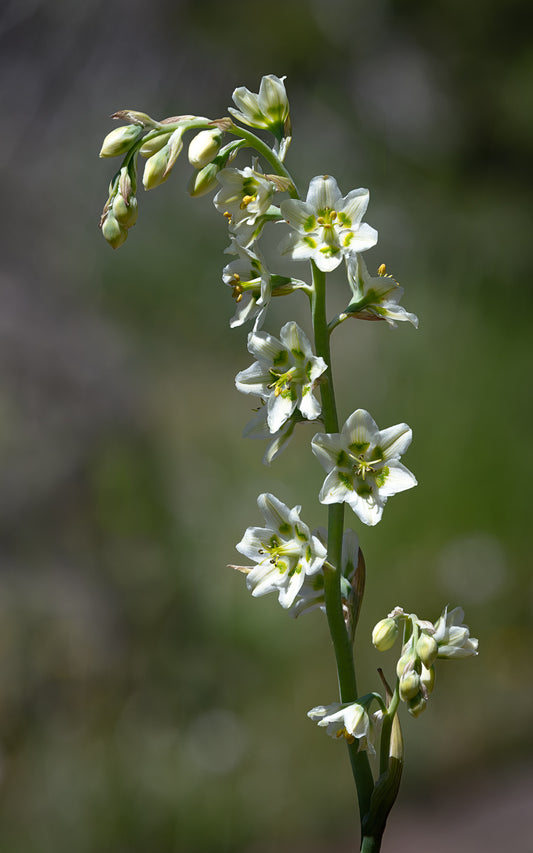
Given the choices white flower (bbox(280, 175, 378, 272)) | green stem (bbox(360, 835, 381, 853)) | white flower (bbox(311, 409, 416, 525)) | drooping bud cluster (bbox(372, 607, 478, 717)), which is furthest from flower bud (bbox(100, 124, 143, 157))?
green stem (bbox(360, 835, 381, 853))

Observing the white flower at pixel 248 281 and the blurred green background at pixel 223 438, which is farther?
the blurred green background at pixel 223 438

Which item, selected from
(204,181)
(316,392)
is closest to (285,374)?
(316,392)

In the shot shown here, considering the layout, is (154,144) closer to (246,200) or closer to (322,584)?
(246,200)

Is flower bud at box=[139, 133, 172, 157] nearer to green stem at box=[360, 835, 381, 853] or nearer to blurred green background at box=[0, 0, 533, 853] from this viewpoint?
green stem at box=[360, 835, 381, 853]

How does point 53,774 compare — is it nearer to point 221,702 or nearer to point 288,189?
point 221,702

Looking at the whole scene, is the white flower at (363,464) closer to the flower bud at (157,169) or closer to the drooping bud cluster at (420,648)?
the drooping bud cluster at (420,648)

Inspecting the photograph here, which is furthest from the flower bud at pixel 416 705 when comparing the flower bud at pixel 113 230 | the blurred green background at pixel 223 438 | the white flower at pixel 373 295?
the blurred green background at pixel 223 438
